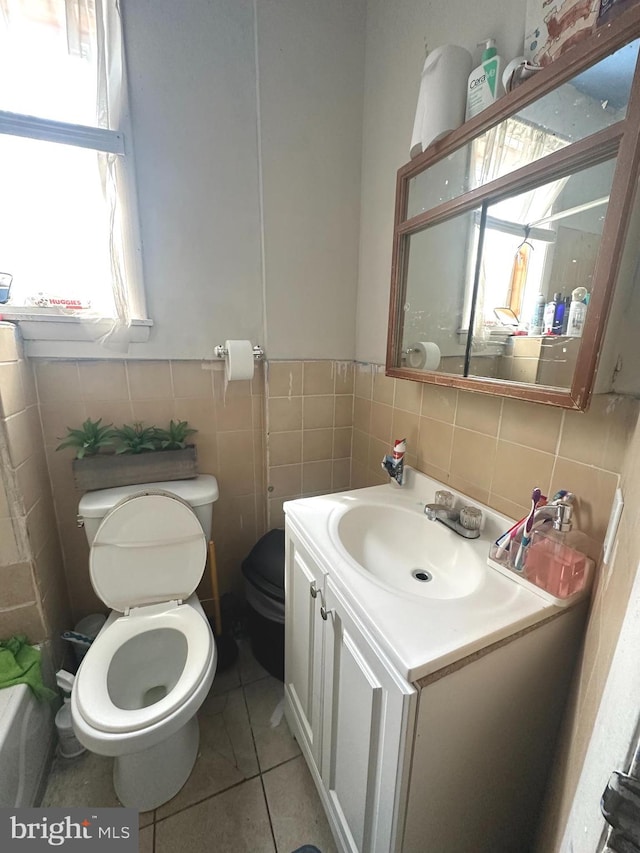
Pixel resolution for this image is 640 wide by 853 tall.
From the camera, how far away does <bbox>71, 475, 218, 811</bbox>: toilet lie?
1019mm

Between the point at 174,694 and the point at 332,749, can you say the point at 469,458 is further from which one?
the point at 174,694

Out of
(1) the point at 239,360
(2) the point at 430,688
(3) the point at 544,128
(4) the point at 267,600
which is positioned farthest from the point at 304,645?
(3) the point at 544,128

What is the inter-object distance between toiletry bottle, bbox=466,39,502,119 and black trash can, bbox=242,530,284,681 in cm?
147

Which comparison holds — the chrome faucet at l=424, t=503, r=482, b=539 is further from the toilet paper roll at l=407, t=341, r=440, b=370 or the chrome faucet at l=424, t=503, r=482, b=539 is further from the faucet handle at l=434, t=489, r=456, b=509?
the toilet paper roll at l=407, t=341, r=440, b=370

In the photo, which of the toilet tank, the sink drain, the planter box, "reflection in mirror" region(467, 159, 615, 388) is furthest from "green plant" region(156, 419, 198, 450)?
"reflection in mirror" region(467, 159, 615, 388)

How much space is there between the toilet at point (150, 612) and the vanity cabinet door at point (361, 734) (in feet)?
1.33

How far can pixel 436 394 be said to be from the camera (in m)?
1.10

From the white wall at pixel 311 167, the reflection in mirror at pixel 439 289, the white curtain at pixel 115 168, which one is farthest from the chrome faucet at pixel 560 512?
the white curtain at pixel 115 168

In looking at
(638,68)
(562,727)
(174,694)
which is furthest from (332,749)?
(638,68)

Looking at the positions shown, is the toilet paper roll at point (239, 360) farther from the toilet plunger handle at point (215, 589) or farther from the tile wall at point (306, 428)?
the toilet plunger handle at point (215, 589)

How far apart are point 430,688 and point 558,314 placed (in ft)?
2.57

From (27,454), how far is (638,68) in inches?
66.2

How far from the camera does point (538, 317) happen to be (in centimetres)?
80

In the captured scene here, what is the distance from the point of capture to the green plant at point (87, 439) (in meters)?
1.24
